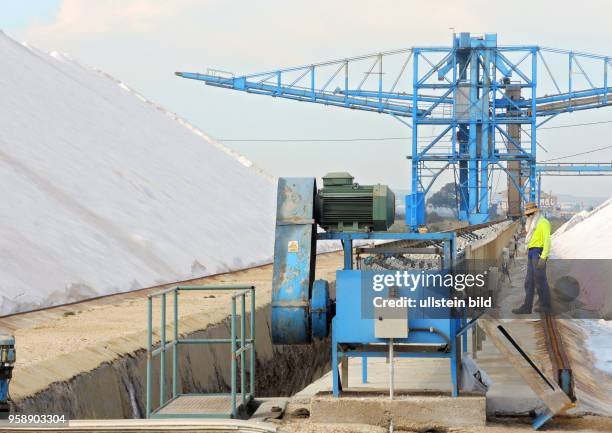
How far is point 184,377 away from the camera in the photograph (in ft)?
42.0

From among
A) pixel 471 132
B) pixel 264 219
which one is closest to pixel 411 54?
pixel 471 132

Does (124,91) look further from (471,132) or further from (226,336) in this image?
(226,336)

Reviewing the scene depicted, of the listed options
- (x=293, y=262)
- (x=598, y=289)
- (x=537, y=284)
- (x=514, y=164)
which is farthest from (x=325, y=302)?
(x=514, y=164)

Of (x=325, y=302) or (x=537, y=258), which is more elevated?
(x=537, y=258)

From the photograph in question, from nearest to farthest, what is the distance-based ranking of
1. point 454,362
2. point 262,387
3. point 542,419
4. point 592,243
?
1. point 542,419
2. point 454,362
3. point 262,387
4. point 592,243

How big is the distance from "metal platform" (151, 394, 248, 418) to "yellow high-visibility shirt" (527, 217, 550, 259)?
4.64 metres

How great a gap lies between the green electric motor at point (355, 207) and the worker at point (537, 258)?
10.5ft

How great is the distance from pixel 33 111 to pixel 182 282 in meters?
10.5

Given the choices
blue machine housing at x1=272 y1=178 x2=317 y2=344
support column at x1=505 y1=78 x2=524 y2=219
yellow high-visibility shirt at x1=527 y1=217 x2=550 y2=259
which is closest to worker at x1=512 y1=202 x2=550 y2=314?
yellow high-visibility shirt at x1=527 y1=217 x2=550 y2=259

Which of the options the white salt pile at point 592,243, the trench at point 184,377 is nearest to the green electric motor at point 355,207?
the trench at point 184,377

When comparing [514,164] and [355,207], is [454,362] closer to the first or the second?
[355,207]

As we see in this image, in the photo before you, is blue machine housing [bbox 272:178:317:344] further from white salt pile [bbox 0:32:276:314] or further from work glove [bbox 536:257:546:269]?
white salt pile [bbox 0:32:276:314]

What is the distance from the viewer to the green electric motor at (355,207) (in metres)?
9.66

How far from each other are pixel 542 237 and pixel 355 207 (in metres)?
3.60
